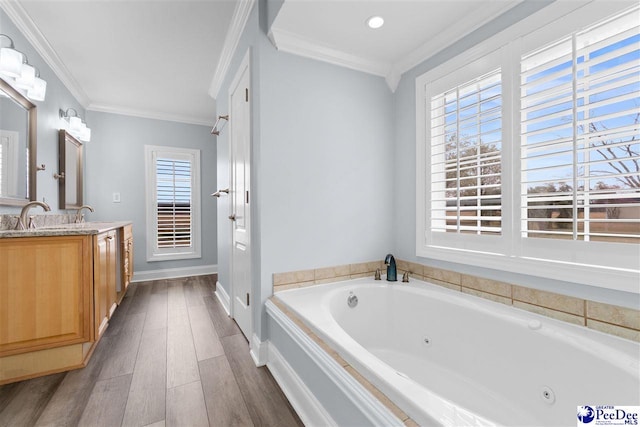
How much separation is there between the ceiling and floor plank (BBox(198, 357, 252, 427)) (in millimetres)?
2123

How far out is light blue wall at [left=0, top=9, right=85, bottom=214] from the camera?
2338mm

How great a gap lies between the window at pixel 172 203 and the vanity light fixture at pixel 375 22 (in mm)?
3459

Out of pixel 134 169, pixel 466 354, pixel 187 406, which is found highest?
pixel 134 169

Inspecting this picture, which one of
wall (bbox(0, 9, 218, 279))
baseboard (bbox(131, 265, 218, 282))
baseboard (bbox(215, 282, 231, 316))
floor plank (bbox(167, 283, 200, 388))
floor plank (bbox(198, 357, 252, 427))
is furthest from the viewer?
baseboard (bbox(131, 265, 218, 282))

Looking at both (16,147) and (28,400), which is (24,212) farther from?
(28,400)

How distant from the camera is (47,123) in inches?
103

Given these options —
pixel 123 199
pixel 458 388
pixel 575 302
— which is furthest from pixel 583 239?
pixel 123 199

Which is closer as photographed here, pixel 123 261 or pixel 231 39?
pixel 231 39

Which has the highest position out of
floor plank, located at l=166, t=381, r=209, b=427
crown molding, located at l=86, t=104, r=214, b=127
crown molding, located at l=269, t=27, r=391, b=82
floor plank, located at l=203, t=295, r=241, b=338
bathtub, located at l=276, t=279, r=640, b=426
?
crown molding, located at l=86, t=104, r=214, b=127

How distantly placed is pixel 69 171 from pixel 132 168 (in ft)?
2.96

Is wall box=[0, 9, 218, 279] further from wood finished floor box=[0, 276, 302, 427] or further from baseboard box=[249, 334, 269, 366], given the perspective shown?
baseboard box=[249, 334, 269, 366]

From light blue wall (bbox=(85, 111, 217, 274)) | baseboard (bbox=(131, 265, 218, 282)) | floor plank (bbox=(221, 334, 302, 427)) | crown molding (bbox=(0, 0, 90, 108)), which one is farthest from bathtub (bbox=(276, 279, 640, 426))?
light blue wall (bbox=(85, 111, 217, 274))

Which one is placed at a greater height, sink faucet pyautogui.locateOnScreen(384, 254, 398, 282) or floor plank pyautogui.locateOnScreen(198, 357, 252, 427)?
sink faucet pyautogui.locateOnScreen(384, 254, 398, 282)

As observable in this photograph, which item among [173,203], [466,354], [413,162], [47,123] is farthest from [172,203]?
[466,354]
